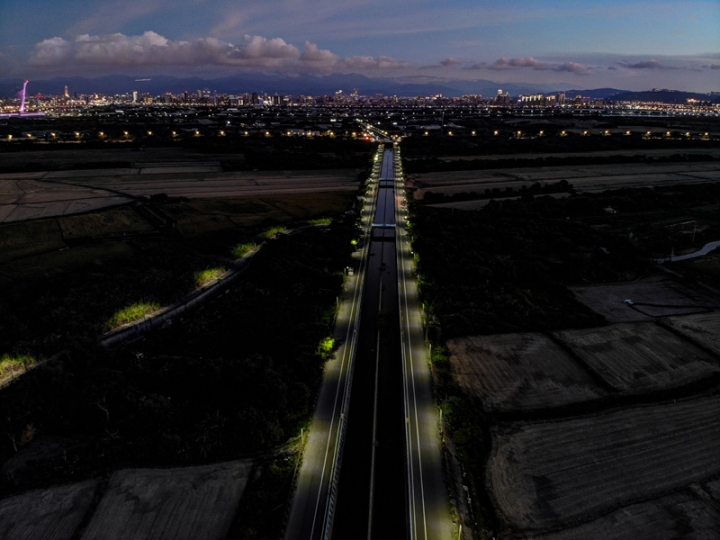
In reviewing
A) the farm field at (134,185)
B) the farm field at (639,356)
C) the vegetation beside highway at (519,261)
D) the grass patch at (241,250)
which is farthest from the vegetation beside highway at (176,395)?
the farm field at (134,185)

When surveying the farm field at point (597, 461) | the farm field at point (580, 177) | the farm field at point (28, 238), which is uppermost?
the farm field at point (580, 177)

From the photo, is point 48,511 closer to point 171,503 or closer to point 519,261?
point 171,503

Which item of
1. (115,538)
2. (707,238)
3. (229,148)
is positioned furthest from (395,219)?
(229,148)

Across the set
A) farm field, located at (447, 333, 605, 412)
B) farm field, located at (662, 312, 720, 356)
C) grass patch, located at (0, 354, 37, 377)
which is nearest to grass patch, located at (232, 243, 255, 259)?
grass patch, located at (0, 354, 37, 377)

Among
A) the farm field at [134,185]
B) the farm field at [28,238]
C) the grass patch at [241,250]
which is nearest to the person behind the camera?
the farm field at [28,238]

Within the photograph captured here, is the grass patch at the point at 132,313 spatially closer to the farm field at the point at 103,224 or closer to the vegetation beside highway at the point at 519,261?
the vegetation beside highway at the point at 519,261

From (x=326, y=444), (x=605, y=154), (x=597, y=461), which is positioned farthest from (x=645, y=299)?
(x=605, y=154)

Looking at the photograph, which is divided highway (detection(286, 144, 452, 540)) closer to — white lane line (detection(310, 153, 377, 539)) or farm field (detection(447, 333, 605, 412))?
white lane line (detection(310, 153, 377, 539))
